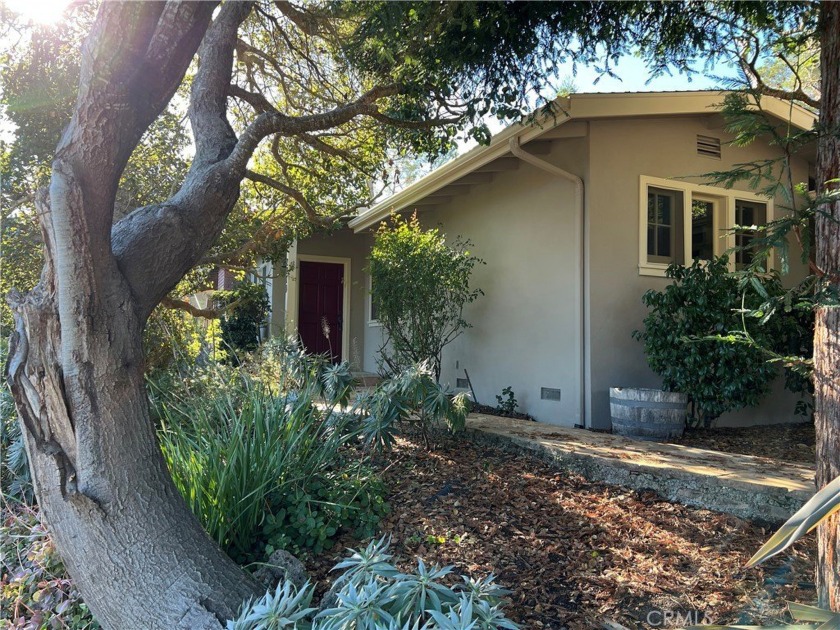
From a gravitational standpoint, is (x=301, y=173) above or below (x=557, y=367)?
above

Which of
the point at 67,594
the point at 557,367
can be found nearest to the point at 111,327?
the point at 67,594

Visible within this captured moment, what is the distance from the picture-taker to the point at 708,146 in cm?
768

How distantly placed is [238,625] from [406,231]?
19.5ft

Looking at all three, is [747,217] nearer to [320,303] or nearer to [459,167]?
[459,167]

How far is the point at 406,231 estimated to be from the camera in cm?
767

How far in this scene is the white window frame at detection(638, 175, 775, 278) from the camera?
7180 millimetres

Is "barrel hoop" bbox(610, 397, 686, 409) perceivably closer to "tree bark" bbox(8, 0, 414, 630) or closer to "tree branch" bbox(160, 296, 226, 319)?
"tree bark" bbox(8, 0, 414, 630)

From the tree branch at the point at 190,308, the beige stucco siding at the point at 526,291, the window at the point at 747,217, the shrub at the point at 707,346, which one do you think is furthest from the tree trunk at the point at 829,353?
the tree branch at the point at 190,308

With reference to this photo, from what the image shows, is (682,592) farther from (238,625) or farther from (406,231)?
(406,231)

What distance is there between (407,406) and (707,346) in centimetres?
372

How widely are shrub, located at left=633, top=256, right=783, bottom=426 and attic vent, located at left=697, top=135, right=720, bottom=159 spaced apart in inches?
76.0

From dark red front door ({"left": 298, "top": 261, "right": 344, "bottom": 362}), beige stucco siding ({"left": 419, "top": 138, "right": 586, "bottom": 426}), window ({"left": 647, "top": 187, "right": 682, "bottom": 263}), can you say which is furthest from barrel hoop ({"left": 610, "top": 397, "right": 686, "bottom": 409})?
dark red front door ({"left": 298, "top": 261, "right": 344, "bottom": 362})

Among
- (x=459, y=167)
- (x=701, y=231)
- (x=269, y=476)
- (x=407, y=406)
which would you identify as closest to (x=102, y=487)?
(x=269, y=476)

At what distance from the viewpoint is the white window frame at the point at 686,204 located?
7180mm
